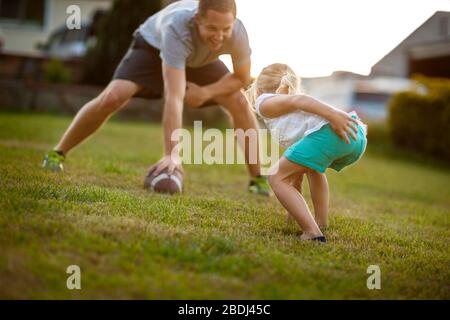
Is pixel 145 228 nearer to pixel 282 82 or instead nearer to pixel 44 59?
pixel 282 82

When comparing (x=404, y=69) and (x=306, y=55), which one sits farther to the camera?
(x=404, y=69)

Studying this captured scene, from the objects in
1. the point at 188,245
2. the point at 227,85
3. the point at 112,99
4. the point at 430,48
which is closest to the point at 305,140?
the point at 188,245

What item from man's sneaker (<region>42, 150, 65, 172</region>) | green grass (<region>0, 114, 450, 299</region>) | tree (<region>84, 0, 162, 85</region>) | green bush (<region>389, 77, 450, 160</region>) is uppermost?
tree (<region>84, 0, 162, 85</region>)

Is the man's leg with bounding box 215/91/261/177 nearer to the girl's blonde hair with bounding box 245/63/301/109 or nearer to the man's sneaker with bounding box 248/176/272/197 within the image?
the man's sneaker with bounding box 248/176/272/197

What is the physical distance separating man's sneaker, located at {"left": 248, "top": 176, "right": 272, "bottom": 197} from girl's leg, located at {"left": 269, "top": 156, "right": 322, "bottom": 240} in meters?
1.68

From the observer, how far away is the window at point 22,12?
21266mm

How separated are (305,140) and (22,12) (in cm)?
2044

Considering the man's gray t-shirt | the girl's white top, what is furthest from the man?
the girl's white top

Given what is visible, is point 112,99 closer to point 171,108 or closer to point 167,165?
point 171,108

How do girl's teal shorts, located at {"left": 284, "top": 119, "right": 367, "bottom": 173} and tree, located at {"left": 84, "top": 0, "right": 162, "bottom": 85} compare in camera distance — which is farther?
tree, located at {"left": 84, "top": 0, "right": 162, "bottom": 85}

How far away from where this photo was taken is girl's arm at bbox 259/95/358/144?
306 cm

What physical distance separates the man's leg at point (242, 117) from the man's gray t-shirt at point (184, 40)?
0.37 meters

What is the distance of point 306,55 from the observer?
802 centimetres
